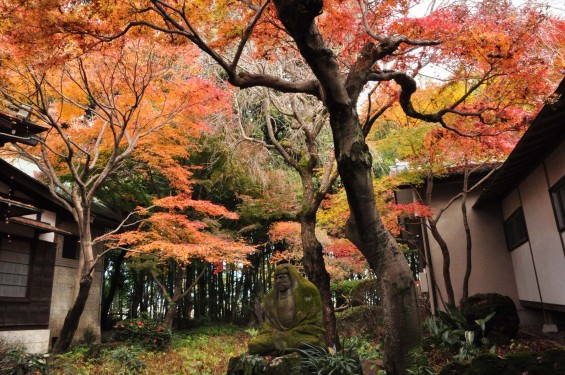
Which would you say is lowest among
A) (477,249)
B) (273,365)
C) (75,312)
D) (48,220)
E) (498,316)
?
(273,365)

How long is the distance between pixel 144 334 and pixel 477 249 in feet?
35.2

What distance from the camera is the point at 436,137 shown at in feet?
33.2

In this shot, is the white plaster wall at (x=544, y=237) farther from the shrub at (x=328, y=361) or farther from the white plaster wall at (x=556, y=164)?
the shrub at (x=328, y=361)

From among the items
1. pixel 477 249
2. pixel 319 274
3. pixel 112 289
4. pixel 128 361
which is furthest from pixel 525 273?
pixel 112 289

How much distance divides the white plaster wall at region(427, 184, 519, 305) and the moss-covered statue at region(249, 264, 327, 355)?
685 cm

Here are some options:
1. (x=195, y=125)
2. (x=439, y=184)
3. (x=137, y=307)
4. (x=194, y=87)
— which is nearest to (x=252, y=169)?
(x=195, y=125)

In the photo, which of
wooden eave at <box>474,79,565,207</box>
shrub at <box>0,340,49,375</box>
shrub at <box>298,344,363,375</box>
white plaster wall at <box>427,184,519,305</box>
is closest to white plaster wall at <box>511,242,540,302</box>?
white plaster wall at <box>427,184,519,305</box>

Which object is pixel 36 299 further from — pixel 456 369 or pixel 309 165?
pixel 456 369

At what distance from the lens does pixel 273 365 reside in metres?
5.65

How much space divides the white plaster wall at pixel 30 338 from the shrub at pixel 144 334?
2048 mm

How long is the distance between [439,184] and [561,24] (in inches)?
221

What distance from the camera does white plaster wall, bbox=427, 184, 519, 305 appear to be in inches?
452

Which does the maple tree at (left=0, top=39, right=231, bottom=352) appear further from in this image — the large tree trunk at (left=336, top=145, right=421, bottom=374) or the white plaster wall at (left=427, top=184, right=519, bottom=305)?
the white plaster wall at (left=427, top=184, right=519, bottom=305)

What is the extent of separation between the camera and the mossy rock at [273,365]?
18.2ft
